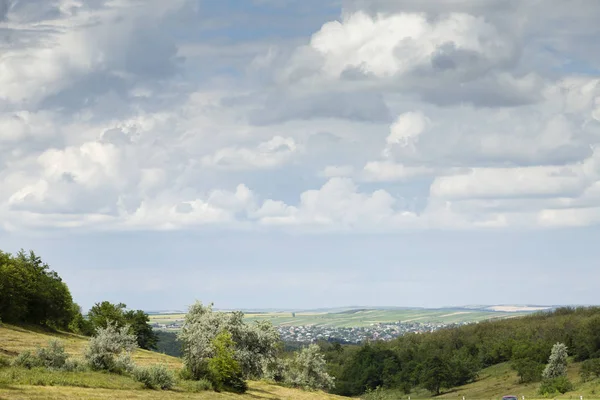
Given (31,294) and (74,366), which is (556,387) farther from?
(74,366)

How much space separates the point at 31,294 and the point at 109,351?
49.8 m

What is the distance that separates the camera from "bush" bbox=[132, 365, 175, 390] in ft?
229

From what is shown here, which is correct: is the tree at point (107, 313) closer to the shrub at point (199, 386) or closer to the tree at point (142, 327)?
the tree at point (142, 327)

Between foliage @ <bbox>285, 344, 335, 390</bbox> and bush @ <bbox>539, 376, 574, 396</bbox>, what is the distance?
63.7 meters

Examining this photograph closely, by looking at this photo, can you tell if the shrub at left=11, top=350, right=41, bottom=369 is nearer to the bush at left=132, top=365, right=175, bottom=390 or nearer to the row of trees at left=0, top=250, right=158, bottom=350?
the bush at left=132, top=365, right=175, bottom=390

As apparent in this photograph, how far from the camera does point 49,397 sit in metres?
51.1

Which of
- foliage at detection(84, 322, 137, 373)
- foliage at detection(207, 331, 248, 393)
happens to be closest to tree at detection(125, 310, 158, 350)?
foliage at detection(207, 331, 248, 393)

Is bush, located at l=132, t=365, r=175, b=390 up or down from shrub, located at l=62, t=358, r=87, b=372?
down

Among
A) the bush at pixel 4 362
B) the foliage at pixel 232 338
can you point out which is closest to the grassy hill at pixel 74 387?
the bush at pixel 4 362

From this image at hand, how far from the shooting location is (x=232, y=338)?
91312 mm

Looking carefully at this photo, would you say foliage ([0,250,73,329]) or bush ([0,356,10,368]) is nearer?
bush ([0,356,10,368])

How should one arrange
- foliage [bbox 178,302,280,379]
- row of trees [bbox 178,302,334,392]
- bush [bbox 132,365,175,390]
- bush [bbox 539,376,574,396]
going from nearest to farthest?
bush [bbox 132,365,175,390] < row of trees [bbox 178,302,334,392] < foliage [bbox 178,302,280,379] < bush [bbox 539,376,574,396]

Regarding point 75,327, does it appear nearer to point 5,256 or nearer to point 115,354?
point 5,256

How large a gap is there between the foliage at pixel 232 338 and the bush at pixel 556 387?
9174cm
